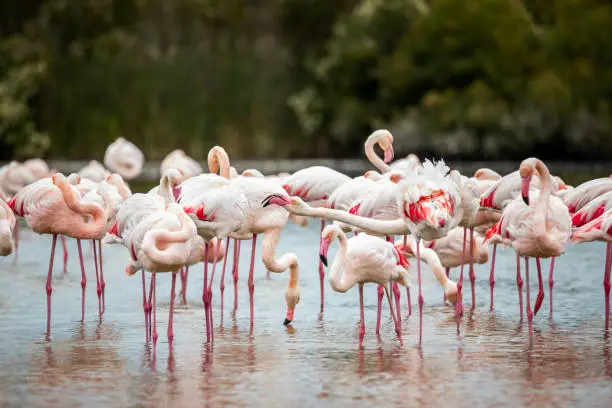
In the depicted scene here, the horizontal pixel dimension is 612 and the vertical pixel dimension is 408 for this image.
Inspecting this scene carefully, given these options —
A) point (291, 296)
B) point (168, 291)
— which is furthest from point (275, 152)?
point (291, 296)

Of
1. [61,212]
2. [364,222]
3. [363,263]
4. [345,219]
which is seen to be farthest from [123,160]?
[363,263]

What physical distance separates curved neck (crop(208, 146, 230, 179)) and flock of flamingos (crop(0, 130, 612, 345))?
0.02 metres

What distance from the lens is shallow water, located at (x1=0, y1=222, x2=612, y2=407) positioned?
9.02 m

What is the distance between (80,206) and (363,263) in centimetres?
287

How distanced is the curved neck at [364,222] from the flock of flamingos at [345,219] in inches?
0.4

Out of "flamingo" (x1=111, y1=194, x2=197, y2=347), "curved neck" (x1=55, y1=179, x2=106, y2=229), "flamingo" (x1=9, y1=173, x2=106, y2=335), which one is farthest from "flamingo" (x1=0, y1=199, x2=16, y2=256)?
"flamingo" (x1=111, y1=194, x2=197, y2=347)

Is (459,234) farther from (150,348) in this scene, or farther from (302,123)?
(302,123)

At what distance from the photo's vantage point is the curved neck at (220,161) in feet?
42.9

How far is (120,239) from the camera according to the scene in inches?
445

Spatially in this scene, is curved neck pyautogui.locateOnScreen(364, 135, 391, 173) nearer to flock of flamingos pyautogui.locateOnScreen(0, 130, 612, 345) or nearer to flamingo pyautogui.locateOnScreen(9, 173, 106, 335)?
flock of flamingos pyautogui.locateOnScreen(0, 130, 612, 345)

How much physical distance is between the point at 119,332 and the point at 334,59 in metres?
26.6

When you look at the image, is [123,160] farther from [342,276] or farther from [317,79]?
[317,79]

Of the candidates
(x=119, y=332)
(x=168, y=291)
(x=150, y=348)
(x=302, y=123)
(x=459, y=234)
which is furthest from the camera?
(x=302, y=123)

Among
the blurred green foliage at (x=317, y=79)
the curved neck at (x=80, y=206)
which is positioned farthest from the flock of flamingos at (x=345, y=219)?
the blurred green foliage at (x=317, y=79)
